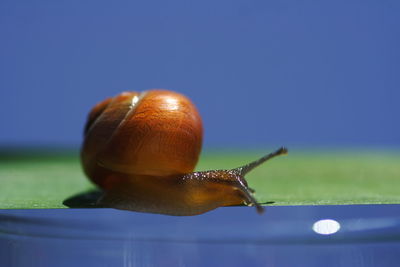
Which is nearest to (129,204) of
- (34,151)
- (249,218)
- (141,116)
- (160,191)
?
(160,191)

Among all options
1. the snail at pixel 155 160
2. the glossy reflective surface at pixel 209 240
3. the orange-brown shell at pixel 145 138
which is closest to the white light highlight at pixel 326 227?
the glossy reflective surface at pixel 209 240

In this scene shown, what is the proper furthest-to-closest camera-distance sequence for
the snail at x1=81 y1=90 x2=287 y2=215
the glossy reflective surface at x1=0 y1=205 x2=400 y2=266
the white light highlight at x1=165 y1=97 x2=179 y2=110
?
the white light highlight at x1=165 y1=97 x2=179 y2=110, the snail at x1=81 y1=90 x2=287 y2=215, the glossy reflective surface at x1=0 y1=205 x2=400 y2=266

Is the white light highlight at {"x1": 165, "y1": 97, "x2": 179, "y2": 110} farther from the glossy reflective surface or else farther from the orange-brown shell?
the glossy reflective surface

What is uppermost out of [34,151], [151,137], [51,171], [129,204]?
[34,151]

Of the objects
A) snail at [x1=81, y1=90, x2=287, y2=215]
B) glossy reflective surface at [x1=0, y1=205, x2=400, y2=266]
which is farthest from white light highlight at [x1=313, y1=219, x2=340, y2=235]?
snail at [x1=81, y1=90, x2=287, y2=215]

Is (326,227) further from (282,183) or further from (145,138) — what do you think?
(282,183)

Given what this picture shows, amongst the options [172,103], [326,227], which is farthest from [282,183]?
[326,227]

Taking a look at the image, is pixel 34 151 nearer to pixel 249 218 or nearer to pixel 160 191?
pixel 160 191
